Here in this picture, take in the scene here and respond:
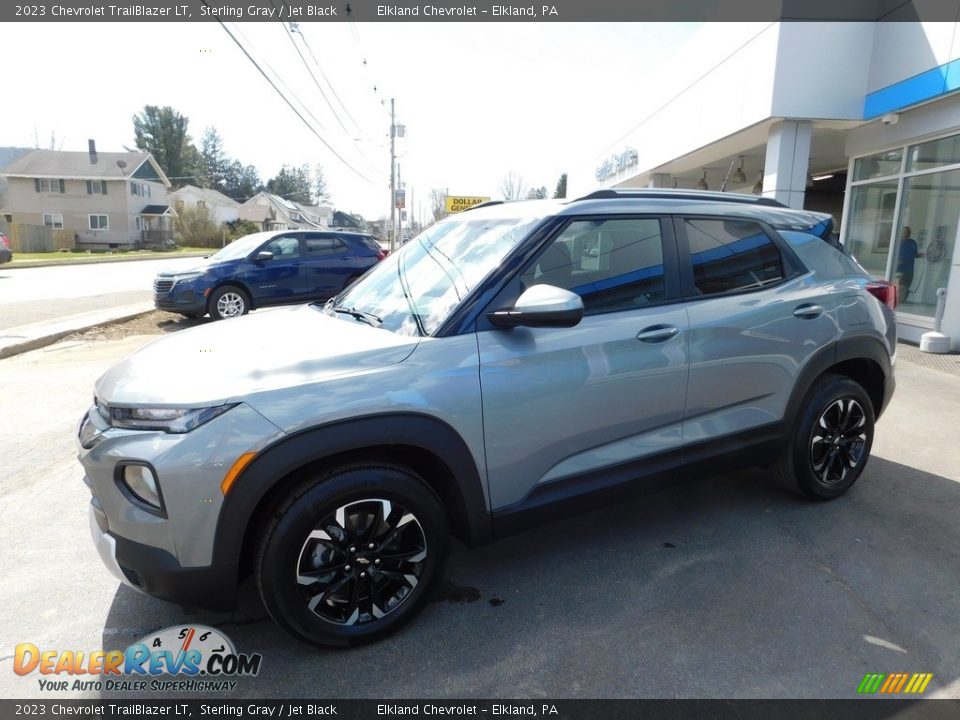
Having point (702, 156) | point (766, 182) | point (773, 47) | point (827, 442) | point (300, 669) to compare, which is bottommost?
point (300, 669)

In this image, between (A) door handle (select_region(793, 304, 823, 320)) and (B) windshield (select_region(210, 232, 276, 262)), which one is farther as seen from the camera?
(B) windshield (select_region(210, 232, 276, 262))

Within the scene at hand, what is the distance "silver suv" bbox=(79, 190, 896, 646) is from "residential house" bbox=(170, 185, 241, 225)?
60.1 metres

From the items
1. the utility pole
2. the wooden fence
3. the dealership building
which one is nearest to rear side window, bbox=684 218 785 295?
the dealership building

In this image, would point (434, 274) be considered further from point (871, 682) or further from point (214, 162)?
point (214, 162)

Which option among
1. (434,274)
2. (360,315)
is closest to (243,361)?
(360,315)

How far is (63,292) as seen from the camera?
51.4 ft

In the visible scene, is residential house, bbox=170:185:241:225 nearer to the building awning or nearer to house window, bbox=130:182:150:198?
the building awning

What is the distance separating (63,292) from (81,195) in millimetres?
42791

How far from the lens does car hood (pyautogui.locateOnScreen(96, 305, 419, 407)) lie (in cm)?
224

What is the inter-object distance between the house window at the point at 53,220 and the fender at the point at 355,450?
2354 inches

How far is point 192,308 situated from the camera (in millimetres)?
10359

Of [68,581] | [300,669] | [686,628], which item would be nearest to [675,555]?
[686,628]

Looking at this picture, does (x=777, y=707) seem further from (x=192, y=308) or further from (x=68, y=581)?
(x=192, y=308)

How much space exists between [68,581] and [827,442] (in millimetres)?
4297
